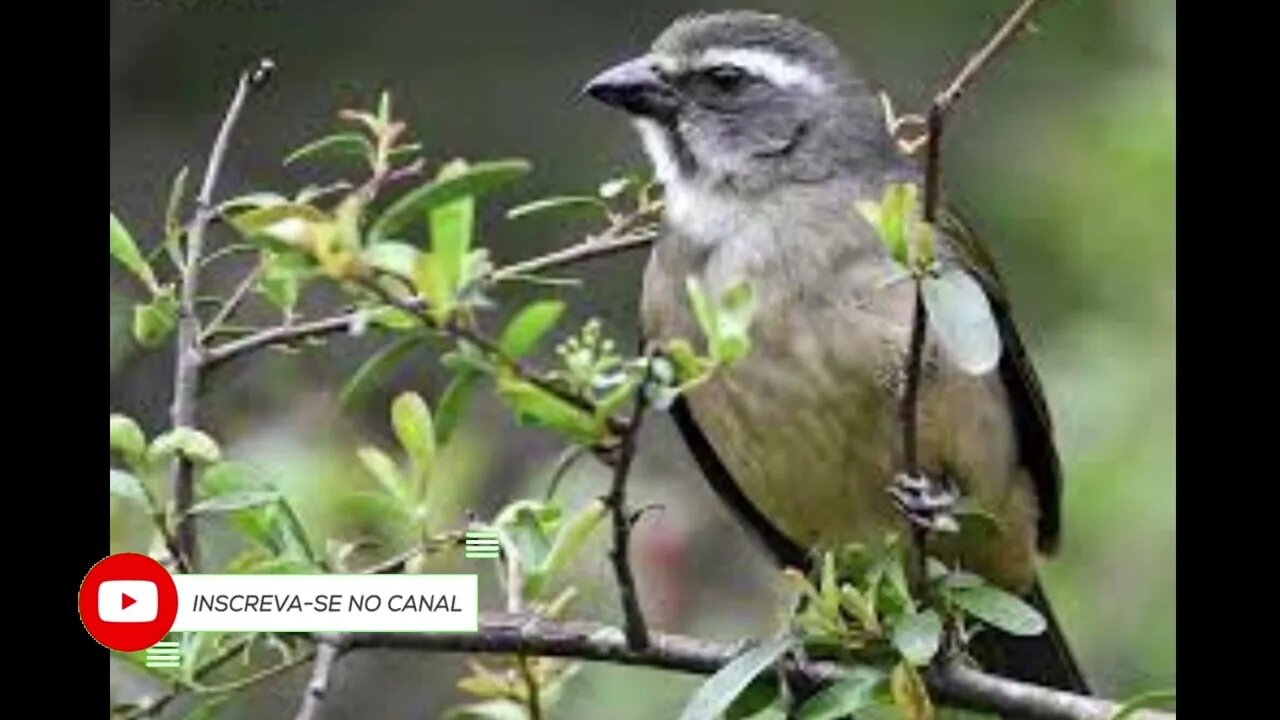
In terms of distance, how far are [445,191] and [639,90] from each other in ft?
4.23

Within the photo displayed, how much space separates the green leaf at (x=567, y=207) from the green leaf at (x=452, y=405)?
0.85ft

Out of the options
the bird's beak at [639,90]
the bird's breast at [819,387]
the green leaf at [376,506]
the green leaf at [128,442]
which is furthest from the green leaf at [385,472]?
the bird's beak at [639,90]

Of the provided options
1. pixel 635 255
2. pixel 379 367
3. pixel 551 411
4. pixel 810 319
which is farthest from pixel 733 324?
pixel 635 255

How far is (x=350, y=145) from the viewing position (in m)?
3.11

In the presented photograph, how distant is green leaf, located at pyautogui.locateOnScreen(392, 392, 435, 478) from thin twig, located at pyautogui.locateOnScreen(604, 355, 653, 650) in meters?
0.25

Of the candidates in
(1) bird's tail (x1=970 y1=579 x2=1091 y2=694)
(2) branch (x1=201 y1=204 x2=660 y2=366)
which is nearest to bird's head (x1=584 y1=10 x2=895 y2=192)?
(2) branch (x1=201 y1=204 x2=660 y2=366)

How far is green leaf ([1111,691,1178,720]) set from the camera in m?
2.91

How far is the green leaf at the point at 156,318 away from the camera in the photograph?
3.10 meters

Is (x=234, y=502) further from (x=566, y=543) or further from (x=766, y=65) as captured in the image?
(x=766, y=65)

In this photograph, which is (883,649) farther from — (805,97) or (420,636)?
(805,97)

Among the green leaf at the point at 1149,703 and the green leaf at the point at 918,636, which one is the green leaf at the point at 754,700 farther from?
the green leaf at the point at 1149,703

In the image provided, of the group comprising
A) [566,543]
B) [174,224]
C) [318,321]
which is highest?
[174,224]

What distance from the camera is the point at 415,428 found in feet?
9.98

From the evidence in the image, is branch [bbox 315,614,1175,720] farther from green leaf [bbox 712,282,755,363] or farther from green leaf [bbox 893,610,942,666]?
green leaf [bbox 712,282,755,363]
